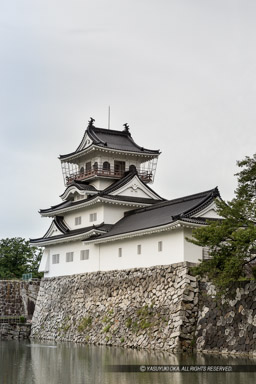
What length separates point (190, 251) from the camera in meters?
25.8

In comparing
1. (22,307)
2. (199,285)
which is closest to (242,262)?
(199,285)

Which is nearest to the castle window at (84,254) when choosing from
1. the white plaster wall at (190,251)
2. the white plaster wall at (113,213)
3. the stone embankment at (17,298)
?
the white plaster wall at (113,213)

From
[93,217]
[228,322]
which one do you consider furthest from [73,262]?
[228,322]

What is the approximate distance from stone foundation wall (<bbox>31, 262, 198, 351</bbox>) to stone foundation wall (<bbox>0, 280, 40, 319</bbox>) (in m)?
3.94

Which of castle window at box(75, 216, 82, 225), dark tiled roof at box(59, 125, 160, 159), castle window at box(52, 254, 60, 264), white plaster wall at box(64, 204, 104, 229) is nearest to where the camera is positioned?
white plaster wall at box(64, 204, 104, 229)

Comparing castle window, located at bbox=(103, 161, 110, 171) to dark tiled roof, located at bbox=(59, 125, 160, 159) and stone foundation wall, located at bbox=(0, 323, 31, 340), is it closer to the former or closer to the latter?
dark tiled roof, located at bbox=(59, 125, 160, 159)

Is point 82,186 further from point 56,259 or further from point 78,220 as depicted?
point 56,259

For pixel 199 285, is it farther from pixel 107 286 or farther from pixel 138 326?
pixel 107 286

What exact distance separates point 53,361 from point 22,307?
63.8ft

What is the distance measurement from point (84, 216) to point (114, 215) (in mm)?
2147

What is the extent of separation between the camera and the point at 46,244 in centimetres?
3569

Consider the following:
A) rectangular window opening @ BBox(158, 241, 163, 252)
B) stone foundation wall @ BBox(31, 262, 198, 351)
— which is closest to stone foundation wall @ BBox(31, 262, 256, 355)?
stone foundation wall @ BBox(31, 262, 198, 351)

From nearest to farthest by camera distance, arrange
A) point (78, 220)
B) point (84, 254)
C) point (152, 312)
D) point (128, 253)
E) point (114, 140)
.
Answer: point (152, 312) → point (128, 253) → point (84, 254) → point (78, 220) → point (114, 140)

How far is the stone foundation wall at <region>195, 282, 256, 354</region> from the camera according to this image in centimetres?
2170
